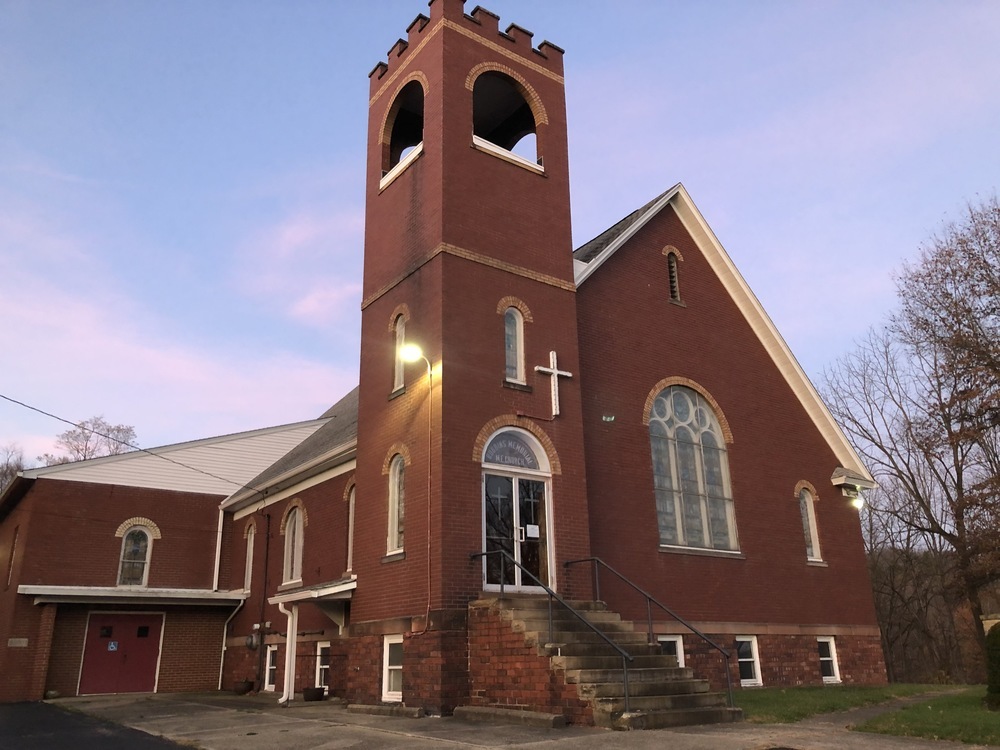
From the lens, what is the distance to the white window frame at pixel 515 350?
14.5 metres

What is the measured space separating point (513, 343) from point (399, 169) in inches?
171

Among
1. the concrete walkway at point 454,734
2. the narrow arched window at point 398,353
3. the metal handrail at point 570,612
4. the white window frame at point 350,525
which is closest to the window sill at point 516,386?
the narrow arched window at point 398,353

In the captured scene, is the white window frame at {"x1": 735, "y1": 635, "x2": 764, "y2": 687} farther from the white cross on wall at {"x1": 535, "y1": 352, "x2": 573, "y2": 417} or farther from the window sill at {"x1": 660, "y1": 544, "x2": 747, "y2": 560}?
the white cross on wall at {"x1": 535, "y1": 352, "x2": 573, "y2": 417}

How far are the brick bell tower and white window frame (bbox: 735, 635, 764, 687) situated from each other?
15.9ft

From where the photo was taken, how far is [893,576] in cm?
3616

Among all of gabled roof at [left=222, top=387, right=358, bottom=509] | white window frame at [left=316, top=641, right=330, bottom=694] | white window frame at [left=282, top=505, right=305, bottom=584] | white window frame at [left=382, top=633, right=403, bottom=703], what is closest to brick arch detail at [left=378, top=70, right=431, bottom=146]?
gabled roof at [left=222, top=387, right=358, bottom=509]

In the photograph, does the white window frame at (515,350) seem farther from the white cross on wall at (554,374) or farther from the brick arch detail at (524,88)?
the brick arch detail at (524,88)

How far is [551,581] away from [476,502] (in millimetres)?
1875

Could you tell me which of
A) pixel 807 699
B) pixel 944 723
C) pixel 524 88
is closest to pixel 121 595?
pixel 524 88

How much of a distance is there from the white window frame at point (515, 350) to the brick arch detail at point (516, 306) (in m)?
0.05

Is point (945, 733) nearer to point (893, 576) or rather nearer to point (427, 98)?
point (427, 98)

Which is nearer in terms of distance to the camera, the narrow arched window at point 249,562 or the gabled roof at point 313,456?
the gabled roof at point 313,456

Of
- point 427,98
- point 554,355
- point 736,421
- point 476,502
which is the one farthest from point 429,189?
point 736,421

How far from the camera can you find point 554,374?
48.8 feet
